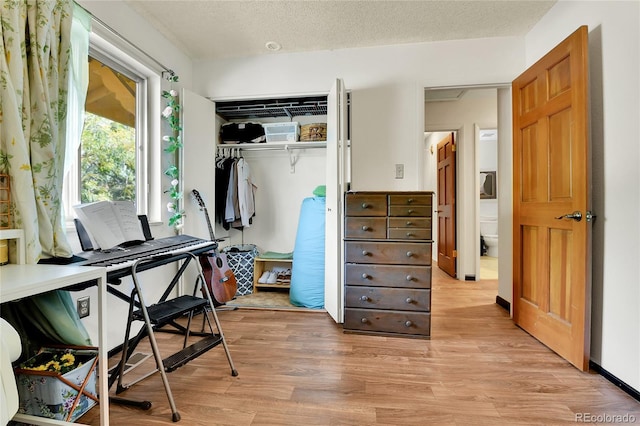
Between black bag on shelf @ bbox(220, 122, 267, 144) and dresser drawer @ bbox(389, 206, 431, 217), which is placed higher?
black bag on shelf @ bbox(220, 122, 267, 144)

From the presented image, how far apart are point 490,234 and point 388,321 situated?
14.9 feet

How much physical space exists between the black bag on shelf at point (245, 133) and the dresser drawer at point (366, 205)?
1492mm

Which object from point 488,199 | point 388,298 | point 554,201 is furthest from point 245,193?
point 488,199

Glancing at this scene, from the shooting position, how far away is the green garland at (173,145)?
2430 millimetres

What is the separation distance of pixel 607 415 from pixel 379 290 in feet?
4.14

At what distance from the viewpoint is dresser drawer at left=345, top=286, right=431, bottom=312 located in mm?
2117

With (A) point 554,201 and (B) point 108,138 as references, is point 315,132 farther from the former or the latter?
(A) point 554,201

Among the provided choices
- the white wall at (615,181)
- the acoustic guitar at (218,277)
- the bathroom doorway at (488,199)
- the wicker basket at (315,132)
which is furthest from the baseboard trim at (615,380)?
the bathroom doorway at (488,199)

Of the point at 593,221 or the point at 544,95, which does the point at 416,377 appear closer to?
the point at 593,221

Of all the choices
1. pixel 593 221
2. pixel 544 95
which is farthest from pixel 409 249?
pixel 544 95

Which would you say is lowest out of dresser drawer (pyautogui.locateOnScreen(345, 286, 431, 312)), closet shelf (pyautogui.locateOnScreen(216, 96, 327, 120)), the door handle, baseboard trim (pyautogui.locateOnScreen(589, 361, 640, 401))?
baseboard trim (pyautogui.locateOnScreen(589, 361, 640, 401))

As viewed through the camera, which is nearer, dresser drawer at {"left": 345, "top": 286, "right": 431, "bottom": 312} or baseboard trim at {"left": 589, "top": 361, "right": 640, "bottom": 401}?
baseboard trim at {"left": 589, "top": 361, "right": 640, "bottom": 401}

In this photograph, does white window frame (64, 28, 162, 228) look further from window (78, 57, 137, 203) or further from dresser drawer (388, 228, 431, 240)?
dresser drawer (388, 228, 431, 240)

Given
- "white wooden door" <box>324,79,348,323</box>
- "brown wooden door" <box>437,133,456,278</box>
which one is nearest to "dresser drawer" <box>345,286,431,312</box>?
"white wooden door" <box>324,79,348,323</box>
